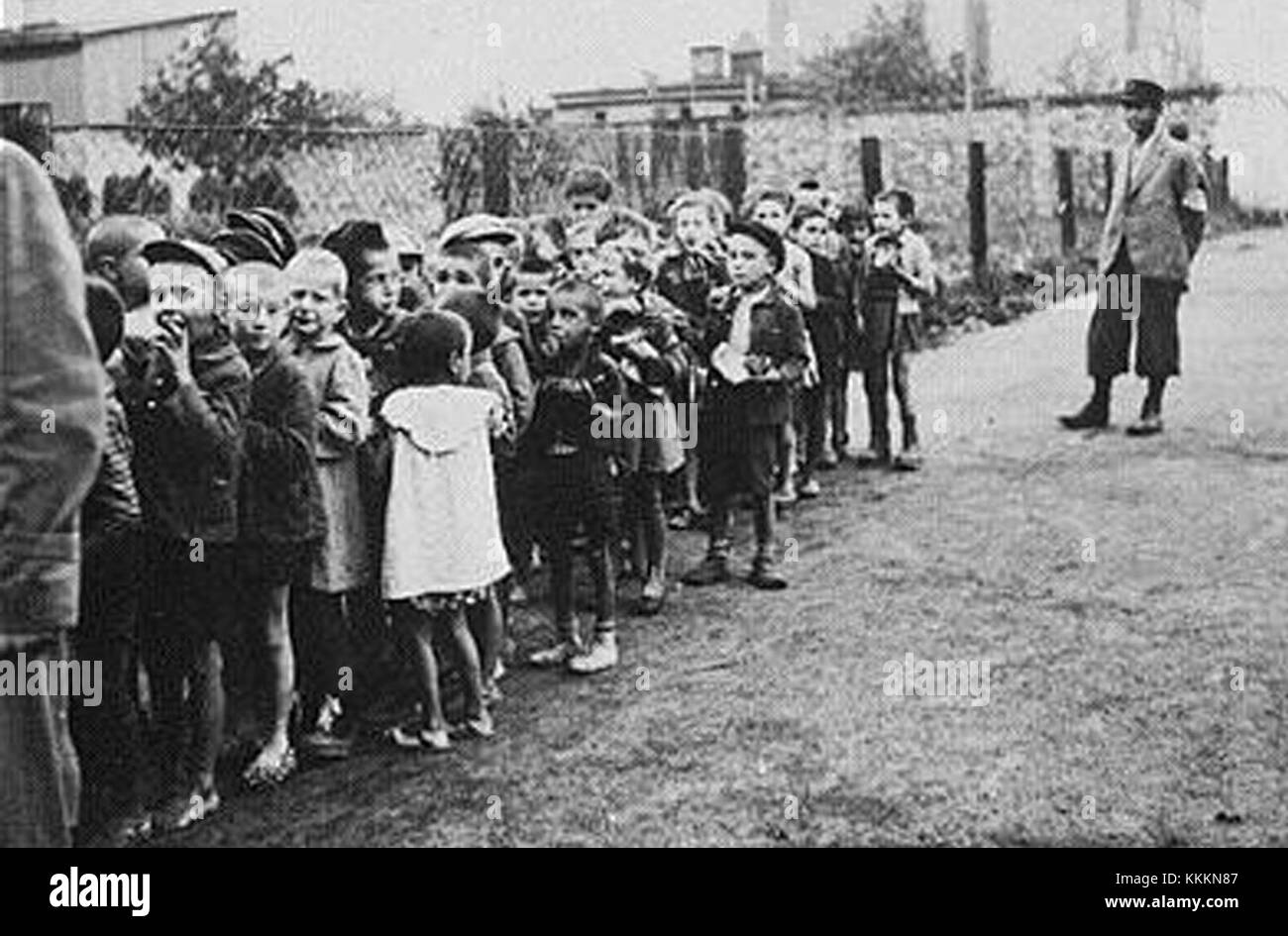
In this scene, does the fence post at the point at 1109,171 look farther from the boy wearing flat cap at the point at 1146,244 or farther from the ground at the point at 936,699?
the ground at the point at 936,699

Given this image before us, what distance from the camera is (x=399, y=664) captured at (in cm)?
355

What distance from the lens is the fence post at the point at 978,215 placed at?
319 inches

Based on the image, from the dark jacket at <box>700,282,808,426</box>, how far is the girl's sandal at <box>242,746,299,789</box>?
1.81 metres

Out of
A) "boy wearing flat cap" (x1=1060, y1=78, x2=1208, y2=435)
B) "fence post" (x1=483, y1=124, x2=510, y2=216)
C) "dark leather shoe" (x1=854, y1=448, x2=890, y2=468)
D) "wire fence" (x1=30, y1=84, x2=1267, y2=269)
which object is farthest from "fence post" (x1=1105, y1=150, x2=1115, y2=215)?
"fence post" (x1=483, y1=124, x2=510, y2=216)

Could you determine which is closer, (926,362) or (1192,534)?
(1192,534)

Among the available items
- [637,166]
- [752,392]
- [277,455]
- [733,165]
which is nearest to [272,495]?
[277,455]

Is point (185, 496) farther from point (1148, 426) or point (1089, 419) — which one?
point (1089, 419)

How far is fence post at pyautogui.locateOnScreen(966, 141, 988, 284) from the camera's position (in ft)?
A: 26.6

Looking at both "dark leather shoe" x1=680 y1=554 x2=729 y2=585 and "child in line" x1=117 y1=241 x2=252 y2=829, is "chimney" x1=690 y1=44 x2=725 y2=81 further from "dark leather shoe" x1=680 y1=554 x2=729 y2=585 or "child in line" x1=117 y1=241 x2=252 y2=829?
"child in line" x1=117 y1=241 x2=252 y2=829

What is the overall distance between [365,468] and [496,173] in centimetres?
288

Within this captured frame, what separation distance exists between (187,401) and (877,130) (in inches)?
389

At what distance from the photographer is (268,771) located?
3.12 m

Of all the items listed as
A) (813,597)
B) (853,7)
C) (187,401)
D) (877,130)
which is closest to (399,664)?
(187,401)
